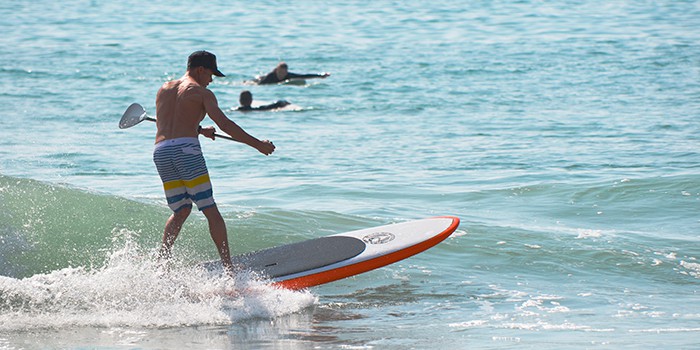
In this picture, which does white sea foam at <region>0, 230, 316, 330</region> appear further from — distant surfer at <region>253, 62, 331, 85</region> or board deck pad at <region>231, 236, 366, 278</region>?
distant surfer at <region>253, 62, 331, 85</region>

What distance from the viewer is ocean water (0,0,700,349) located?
6.62 meters

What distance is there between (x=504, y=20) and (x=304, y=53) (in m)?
10.2

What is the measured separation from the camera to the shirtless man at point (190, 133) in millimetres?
6691

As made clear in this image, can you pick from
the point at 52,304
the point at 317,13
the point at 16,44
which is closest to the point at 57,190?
the point at 52,304

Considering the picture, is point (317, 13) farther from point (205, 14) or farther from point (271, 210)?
point (271, 210)

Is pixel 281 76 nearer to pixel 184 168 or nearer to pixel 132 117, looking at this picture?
pixel 132 117

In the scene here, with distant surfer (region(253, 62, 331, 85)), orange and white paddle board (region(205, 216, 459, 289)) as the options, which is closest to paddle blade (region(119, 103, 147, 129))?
orange and white paddle board (region(205, 216, 459, 289))

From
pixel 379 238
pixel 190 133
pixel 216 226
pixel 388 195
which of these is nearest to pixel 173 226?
pixel 216 226

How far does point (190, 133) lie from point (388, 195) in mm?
4879

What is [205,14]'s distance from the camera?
40.4 metres

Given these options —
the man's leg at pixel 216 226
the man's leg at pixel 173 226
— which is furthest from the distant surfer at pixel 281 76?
the man's leg at pixel 216 226

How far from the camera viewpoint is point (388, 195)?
37.3 ft

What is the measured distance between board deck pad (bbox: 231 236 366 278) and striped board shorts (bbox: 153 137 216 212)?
0.76 m

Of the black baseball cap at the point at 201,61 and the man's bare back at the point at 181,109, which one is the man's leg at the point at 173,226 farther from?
the black baseball cap at the point at 201,61
